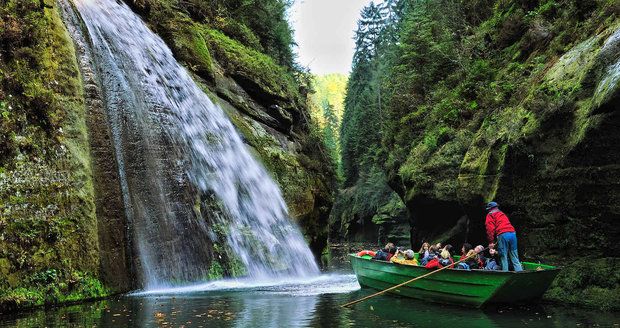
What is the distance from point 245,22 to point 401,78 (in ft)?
31.9

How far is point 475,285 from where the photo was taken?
1053 centimetres

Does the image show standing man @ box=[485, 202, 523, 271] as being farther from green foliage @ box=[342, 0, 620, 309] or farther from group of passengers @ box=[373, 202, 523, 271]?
green foliage @ box=[342, 0, 620, 309]

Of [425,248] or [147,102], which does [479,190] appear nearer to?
[425,248]

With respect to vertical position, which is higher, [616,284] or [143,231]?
[143,231]

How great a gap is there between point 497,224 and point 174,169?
881cm

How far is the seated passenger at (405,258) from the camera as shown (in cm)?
1305

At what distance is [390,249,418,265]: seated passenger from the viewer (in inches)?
514

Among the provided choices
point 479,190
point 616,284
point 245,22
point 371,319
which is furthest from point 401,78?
point 371,319

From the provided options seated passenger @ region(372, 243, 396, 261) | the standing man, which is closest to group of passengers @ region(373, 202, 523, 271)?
the standing man

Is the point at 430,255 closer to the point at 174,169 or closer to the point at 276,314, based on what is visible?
the point at 276,314

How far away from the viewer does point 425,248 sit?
13977 mm

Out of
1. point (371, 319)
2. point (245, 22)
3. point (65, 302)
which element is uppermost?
point (245, 22)

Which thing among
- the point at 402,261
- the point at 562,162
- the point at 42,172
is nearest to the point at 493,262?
the point at 402,261

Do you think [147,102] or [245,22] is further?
[245,22]
